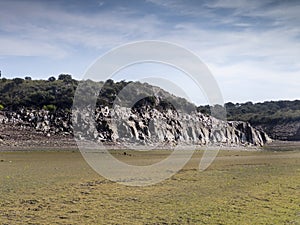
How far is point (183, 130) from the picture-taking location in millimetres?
72312

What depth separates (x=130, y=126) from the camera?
63125mm

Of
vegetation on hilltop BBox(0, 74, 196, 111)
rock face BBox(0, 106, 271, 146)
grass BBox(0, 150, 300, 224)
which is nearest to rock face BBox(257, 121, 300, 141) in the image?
rock face BBox(0, 106, 271, 146)

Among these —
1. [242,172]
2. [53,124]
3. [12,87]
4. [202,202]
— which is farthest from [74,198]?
[12,87]

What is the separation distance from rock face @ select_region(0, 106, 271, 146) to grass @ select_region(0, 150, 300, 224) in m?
32.8

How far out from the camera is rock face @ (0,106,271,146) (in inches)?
2328

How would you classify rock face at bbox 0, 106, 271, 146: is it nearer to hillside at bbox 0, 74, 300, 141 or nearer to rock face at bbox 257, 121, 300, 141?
hillside at bbox 0, 74, 300, 141

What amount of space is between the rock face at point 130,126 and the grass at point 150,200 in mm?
32837

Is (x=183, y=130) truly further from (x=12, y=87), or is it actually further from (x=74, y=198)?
(x=74, y=198)

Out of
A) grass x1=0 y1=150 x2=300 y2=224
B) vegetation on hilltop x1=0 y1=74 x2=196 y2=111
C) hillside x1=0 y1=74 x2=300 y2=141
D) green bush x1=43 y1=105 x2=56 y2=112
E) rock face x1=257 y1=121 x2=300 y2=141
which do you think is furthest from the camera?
rock face x1=257 y1=121 x2=300 y2=141

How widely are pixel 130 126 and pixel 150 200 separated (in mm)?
45371

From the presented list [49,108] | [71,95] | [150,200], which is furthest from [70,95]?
[150,200]

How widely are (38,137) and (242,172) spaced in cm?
3377

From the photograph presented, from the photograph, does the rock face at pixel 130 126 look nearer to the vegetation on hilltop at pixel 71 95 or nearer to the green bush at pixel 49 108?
the green bush at pixel 49 108

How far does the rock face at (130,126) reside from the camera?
59125mm
